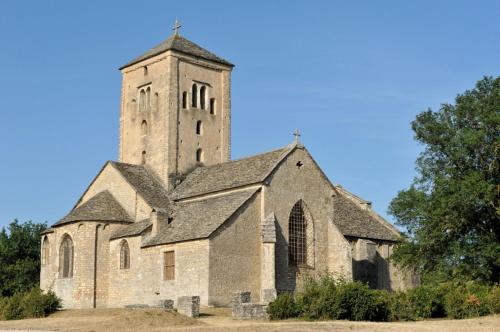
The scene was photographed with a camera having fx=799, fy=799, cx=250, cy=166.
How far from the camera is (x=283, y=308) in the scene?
37.1 meters

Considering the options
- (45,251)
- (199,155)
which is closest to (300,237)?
(199,155)

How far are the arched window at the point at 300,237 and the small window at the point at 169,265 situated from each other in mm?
7405

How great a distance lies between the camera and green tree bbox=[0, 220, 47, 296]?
6731cm

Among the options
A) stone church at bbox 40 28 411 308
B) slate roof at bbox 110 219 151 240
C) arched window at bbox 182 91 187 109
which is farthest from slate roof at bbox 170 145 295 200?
arched window at bbox 182 91 187 109

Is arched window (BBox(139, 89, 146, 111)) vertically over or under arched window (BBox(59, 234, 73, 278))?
over

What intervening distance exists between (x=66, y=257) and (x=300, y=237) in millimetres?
16359

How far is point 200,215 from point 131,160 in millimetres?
13842

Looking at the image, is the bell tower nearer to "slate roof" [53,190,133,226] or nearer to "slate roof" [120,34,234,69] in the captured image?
"slate roof" [120,34,234,69]

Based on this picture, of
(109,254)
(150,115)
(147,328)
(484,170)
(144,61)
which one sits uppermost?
(144,61)

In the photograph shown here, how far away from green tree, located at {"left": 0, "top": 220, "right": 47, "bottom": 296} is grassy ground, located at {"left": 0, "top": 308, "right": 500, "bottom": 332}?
95.9 ft

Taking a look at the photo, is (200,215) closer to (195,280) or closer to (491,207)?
(195,280)

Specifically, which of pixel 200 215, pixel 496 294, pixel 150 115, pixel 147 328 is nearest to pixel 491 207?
pixel 496 294

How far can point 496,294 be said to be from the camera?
3731cm

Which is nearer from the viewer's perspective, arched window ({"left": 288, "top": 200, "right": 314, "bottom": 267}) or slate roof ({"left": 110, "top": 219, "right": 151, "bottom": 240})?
arched window ({"left": 288, "top": 200, "right": 314, "bottom": 267})
